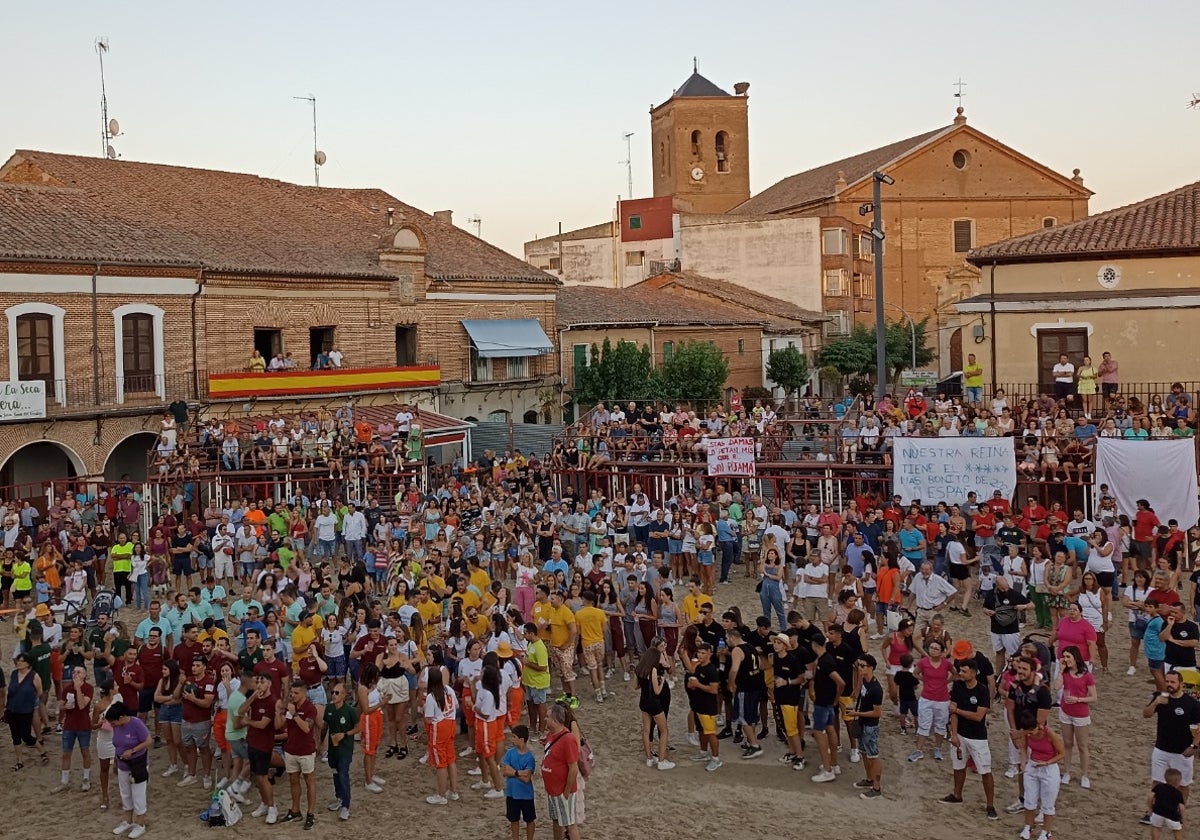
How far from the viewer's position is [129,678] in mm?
13766

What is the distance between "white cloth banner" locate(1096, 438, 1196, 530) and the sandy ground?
8933 mm

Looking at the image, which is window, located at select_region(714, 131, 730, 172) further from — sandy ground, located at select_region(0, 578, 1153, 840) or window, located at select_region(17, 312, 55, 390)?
sandy ground, located at select_region(0, 578, 1153, 840)

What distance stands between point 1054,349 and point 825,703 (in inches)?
815

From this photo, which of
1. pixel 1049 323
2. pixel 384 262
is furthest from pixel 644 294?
pixel 1049 323

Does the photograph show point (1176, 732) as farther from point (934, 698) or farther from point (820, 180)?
point (820, 180)

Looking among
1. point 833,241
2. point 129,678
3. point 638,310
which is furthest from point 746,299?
point 129,678

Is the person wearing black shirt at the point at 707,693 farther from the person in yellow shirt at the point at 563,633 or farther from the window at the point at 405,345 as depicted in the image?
the window at the point at 405,345

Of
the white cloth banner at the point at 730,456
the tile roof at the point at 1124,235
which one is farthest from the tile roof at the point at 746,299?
the white cloth banner at the point at 730,456

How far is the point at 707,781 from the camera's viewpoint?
1362cm

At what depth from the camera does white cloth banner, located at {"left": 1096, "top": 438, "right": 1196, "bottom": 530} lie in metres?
22.6

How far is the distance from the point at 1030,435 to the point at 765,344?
27.8 meters

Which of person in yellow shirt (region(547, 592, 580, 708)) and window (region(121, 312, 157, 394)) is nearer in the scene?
person in yellow shirt (region(547, 592, 580, 708))

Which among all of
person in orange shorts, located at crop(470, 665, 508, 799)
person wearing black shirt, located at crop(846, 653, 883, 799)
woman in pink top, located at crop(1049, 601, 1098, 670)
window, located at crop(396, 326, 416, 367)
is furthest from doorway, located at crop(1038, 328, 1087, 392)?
person in orange shorts, located at crop(470, 665, 508, 799)

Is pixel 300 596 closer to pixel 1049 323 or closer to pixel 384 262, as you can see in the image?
pixel 1049 323
